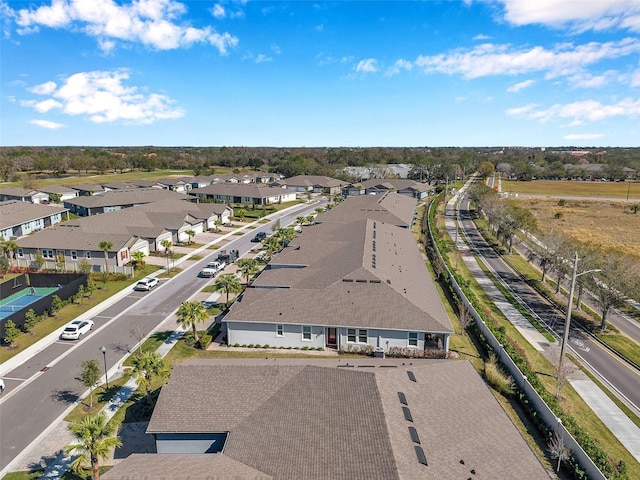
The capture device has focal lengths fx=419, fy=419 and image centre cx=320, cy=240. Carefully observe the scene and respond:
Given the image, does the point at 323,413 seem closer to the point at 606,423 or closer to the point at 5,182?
the point at 606,423

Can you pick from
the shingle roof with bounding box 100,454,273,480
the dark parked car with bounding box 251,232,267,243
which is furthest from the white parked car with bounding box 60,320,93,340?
the dark parked car with bounding box 251,232,267,243

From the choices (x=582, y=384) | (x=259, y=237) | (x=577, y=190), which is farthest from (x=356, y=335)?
(x=577, y=190)

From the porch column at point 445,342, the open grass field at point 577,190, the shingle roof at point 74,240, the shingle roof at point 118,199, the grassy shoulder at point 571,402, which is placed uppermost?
the shingle roof at point 118,199

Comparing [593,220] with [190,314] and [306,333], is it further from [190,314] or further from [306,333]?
[190,314]

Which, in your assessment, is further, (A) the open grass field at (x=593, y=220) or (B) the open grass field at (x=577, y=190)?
(B) the open grass field at (x=577, y=190)

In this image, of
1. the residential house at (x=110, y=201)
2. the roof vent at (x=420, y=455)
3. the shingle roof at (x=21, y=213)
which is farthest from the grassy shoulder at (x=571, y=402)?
the residential house at (x=110, y=201)

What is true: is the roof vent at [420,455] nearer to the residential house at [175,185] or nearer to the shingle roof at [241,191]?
the shingle roof at [241,191]

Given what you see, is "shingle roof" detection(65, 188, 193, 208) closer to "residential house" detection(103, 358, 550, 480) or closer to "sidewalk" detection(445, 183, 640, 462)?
"sidewalk" detection(445, 183, 640, 462)

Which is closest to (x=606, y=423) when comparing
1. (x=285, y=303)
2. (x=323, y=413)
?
(x=323, y=413)
